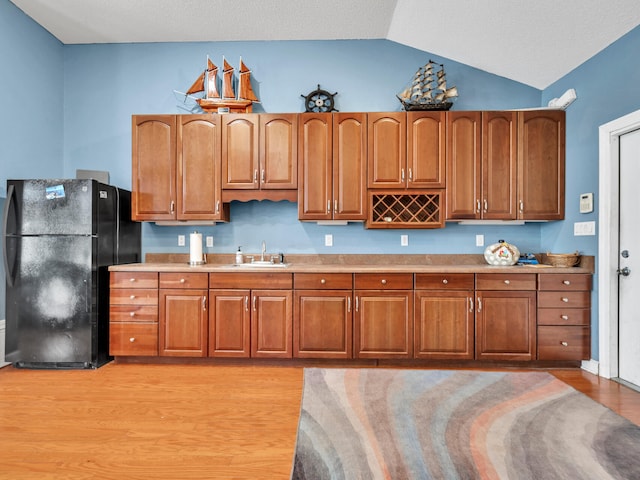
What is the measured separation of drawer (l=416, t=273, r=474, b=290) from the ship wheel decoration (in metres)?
1.88

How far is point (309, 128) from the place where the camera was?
3.24 m

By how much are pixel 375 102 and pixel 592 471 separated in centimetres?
330

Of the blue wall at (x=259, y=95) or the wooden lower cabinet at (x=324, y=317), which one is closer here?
the wooden lower cabinet at (x=324, y=317)

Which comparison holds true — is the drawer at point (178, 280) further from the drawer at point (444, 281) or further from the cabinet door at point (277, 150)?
the drawer at point (444, 281)

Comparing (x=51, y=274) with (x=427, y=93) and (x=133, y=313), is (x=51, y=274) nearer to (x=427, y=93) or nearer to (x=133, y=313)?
(x=133, y=313)

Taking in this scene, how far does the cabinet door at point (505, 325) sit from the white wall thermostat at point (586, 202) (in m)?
0.84

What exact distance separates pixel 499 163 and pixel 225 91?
2.74 meters

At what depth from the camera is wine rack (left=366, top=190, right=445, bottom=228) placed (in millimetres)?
3254

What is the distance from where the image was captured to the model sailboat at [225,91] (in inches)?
135

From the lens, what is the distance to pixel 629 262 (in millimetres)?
2678

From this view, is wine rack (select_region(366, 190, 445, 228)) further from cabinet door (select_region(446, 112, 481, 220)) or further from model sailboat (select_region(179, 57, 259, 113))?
model sailboat (select_region(179, 57, 259, 113))

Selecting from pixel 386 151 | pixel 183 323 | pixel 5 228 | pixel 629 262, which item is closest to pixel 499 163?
pixel 386 151

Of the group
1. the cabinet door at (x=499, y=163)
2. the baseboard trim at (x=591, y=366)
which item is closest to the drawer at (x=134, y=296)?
the cabinet door at (x=499, y=163)

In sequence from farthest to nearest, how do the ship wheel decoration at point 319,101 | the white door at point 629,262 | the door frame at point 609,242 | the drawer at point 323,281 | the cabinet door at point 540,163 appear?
the ship wheel decoration at point 319,101
the cabinet door at point 540,163
the drawer at point 323,281
the door frame at point 609,242
the white door at point 629,262
